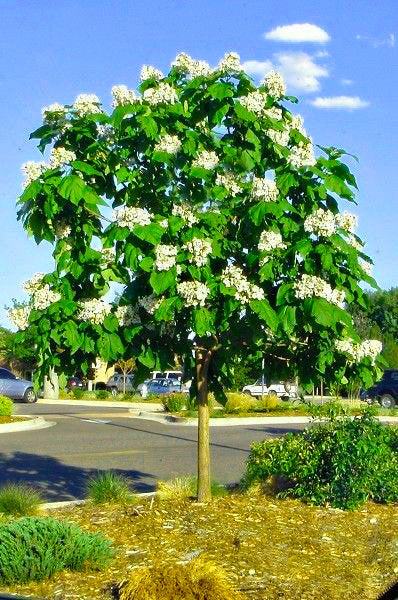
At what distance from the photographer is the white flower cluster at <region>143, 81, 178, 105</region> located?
Result: 28.5 ft

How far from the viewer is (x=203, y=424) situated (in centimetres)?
962

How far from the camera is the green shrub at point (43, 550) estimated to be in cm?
743

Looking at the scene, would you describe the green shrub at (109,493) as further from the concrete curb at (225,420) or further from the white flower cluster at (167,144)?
the concrete curb at (225,420)

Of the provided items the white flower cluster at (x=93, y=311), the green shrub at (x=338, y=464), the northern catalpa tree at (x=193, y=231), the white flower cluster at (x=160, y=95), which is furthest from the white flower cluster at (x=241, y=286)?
the green shrub at (x=338, y=464)

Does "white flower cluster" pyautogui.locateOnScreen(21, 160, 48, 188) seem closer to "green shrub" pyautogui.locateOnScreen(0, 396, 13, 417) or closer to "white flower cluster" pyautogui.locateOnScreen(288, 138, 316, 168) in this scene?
"white flower cluster" pyautogui.locateOnScreen(288, 138, 316, 168)

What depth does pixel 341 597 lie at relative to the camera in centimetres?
699

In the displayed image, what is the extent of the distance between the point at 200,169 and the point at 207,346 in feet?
5.60

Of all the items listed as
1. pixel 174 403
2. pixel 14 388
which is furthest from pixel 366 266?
pixel 14 388

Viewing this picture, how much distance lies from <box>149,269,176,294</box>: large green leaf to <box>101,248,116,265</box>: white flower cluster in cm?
65

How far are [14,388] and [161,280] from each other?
3566 centimetres

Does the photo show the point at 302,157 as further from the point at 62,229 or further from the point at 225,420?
the point at 225,420

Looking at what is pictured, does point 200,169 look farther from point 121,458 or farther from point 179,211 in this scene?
point 121,458

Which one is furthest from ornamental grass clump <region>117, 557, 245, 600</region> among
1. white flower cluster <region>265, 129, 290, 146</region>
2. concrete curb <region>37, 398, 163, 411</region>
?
concrete curb <region>37, 398, 163, 411</region>

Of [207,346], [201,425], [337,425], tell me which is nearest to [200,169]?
[207,346]
